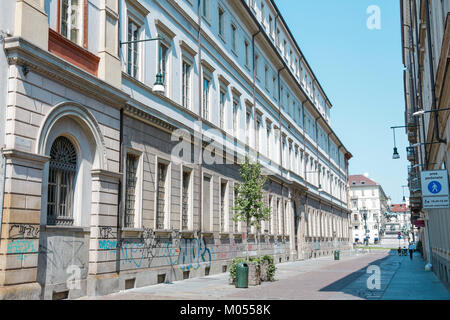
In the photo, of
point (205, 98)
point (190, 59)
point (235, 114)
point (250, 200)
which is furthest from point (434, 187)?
point (235, 114)

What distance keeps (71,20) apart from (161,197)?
7867 millimetres

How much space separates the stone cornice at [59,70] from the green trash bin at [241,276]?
7379 millimetres

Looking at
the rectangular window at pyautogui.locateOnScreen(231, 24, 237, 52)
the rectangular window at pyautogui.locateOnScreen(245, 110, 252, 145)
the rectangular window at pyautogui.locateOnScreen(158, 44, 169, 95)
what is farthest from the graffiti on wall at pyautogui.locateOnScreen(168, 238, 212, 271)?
the rectangular window at pyautogui.locateOnScreen(231, 24, 237, 52)

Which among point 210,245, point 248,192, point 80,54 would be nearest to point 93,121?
point 80,54

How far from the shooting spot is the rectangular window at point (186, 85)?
22.2 metres

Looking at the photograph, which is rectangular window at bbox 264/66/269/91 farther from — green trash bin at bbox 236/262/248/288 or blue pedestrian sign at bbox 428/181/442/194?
blue pedestrian sign at bbox 428/181/442/194

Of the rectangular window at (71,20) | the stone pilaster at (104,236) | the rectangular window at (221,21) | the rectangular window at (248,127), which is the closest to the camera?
the rectangular window at (71,20)

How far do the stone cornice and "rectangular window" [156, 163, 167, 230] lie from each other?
412 centimetres

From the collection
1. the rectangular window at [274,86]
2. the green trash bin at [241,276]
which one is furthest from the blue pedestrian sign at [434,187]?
the rectangular window at [274,86]

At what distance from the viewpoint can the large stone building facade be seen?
11961 mm

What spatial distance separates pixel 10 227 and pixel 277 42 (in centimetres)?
3307

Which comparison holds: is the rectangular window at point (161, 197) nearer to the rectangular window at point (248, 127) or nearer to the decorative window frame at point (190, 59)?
the decorative window frame at point (190, 59)

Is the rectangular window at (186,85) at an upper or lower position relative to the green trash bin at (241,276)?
upper
